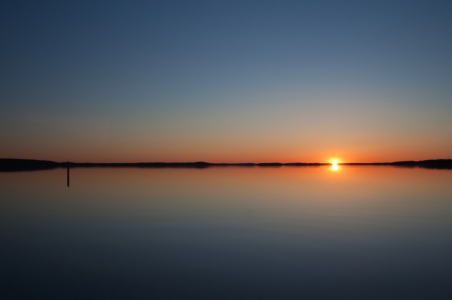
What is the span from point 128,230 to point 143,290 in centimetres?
505

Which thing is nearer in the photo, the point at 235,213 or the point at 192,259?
the point at 192,259

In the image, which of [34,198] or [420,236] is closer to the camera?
[420,236]

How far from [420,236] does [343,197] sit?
9.01 meters

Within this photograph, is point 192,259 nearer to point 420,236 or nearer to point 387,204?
point 420,236

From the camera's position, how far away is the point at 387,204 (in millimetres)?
16438

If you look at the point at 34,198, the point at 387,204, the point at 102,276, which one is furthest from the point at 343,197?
the point at 34,198

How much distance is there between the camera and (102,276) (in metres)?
6.77

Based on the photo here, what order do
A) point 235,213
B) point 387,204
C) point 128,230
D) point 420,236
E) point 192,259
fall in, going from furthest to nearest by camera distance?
1. point 387,204
2. point 235,213
3. point 128,230
4. point 420,236
5. point 192,259

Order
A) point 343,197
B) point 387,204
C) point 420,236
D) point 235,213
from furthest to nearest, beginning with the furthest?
1. point 343,197
2. point 387,204
3. point 235,213
4. point 420,236

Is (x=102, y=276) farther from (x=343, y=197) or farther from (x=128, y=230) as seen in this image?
(x=343, y=197)

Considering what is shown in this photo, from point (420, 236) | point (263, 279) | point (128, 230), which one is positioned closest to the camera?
point (263, 279)

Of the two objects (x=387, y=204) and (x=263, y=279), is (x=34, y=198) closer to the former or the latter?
(x=263, y=279)

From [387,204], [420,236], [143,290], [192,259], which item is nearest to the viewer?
[143,290]

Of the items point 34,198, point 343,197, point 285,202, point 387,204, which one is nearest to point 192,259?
point 285,202
